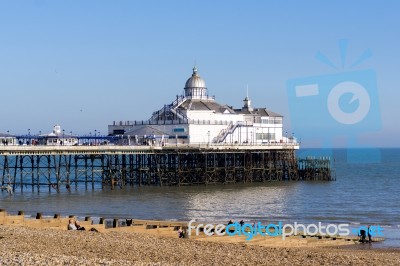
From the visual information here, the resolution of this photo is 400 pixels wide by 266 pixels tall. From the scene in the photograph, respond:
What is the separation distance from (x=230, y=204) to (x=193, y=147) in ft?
55.5

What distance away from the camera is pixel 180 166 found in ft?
215

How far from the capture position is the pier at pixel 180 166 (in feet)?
191

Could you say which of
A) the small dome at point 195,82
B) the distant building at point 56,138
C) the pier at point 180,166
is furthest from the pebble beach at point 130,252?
the small dome at point 195,82

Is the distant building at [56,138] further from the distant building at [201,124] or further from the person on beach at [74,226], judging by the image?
the person on beach at [74,226]

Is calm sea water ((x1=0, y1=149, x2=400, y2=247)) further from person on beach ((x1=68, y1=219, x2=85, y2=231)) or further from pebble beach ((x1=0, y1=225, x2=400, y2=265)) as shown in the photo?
person on beach ((x1=68, y1=219, x2=85, y2=231))

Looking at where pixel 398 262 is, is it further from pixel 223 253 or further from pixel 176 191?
pixel 176 191

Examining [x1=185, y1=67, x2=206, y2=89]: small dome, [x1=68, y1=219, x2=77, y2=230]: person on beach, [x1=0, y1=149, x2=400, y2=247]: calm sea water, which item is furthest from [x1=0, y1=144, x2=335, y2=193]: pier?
[x1=68, y1=219, x2=77, y2=230]: person on beach

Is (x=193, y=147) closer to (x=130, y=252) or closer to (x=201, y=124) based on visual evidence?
(x=201, y=124)

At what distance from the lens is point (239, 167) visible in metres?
67.1

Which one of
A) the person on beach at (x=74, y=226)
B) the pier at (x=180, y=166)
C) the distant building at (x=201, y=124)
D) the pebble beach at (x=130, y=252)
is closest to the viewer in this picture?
the pebble beach at (x=130, y=252)

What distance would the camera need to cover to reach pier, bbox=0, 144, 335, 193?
58.2 m

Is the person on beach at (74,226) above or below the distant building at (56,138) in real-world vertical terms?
below

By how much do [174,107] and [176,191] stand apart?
60.3 feet

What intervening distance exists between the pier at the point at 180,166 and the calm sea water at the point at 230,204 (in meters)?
2.12
